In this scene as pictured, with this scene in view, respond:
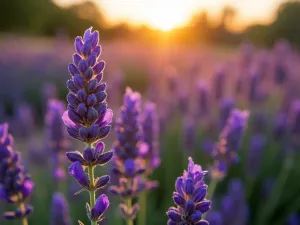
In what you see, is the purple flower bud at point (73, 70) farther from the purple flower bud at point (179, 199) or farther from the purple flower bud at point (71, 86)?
the purple flower bud at point (179, 199)

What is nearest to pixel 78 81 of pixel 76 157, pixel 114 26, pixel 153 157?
pixel 76 157

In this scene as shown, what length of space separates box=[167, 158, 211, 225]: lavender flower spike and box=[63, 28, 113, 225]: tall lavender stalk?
192 mm

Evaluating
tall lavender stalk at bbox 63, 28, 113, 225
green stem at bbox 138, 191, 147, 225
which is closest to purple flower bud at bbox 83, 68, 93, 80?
tall lavender stalk at bbox 63, 28, 113, 225

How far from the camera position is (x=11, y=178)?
1.46m

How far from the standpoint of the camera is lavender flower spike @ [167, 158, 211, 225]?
3.54 feet

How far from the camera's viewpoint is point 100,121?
1.12m

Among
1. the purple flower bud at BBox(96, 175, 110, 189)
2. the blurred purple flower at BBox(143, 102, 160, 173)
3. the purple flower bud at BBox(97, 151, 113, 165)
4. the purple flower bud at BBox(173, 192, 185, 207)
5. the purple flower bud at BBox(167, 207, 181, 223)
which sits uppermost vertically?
the blurred purple flower at BBox(143, 102, 160, 173)

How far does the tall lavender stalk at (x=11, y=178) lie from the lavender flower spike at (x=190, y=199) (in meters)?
0.64

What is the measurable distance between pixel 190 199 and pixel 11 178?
69 centimetres

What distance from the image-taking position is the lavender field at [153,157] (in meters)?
1.10

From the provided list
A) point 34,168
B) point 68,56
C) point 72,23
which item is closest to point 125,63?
point 68,56

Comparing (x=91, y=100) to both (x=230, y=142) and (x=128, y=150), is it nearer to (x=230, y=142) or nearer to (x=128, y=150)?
(x=128, y=150)

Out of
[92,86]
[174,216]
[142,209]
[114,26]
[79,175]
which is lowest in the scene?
[142,209]

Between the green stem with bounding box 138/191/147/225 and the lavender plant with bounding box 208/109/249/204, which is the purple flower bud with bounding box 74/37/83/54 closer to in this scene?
the lavender plant with bounding box 208/109/249/204
